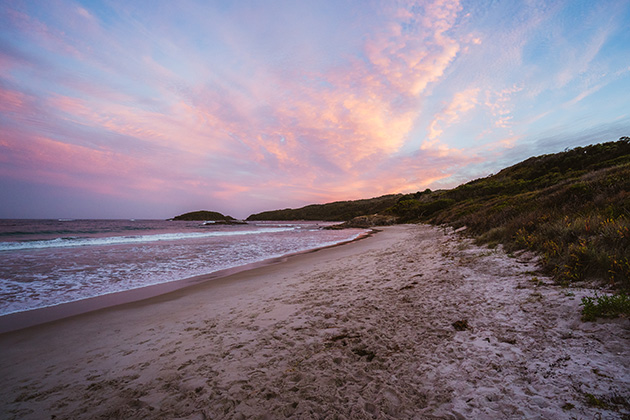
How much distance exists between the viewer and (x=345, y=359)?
3.47 metres

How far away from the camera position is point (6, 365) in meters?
4.12

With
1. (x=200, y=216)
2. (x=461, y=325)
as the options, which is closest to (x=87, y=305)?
(x=461, y=325)

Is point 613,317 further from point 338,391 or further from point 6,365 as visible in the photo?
point 6,365

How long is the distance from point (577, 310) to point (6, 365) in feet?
30.2

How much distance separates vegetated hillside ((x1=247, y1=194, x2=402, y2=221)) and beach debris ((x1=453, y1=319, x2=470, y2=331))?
89.3 meters

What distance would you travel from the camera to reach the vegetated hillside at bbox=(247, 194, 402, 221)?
99.3 meters

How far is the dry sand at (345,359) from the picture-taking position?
8.21 feet

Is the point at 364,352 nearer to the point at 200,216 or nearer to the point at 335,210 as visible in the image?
the point at 335,210

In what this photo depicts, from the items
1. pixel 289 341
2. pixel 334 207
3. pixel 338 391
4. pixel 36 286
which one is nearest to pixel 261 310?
pixel 289 341

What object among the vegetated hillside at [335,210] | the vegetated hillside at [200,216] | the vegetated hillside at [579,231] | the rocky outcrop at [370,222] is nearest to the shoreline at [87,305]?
the vegetated hillside at [579,231]

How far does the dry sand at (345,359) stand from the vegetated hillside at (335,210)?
8844 cm

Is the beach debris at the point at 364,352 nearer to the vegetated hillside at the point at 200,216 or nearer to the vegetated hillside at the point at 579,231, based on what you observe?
the vegetated hillside at the point at 579,231

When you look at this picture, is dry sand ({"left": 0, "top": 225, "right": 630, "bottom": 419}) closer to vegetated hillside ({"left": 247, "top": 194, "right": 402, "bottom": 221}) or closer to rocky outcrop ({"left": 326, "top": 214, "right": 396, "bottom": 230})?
rocky outcrop ({"left": 326, "top": 214, "right": 396, "bottom": 230})

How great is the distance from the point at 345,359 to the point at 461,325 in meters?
2.01
